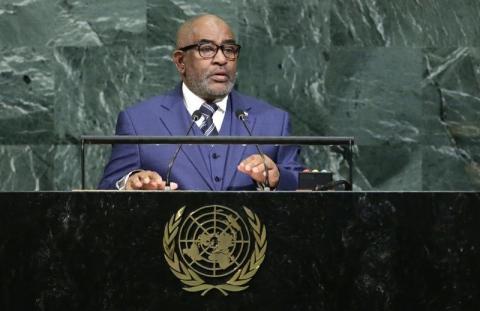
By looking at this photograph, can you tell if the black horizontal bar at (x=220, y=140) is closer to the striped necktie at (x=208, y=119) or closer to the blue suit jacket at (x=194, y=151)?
the blue suit jacket at (x=194, y=151)

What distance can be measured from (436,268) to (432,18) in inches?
136

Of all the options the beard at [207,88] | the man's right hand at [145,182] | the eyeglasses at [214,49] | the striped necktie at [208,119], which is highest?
the eyeglasses at [214,49]

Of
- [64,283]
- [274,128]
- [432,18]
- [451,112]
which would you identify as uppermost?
[432,18]

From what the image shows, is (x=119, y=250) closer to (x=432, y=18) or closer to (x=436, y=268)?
(x=436, y=268)

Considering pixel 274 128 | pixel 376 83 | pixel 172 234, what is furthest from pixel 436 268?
pixel 376 83

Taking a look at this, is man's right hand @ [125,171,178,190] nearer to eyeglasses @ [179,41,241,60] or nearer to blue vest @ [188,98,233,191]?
blue vest @ [188,98,233,191]

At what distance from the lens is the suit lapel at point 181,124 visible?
548cm

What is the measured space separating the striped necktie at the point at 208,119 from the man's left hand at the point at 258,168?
2.32 ft

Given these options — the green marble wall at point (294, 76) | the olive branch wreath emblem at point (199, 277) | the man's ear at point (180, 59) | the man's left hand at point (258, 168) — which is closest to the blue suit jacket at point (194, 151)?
the man's ear at point (180, 59)

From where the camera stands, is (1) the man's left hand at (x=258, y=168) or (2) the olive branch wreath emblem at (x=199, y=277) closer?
(2) the olive branch wreath emblem at (x=199, y=277)

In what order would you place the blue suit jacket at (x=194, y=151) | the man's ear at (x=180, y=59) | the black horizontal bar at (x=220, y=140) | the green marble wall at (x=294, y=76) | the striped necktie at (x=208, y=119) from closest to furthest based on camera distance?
the black horizontal bar at (x=220, y=140) < the blue suit jacket at (x=194, y=151) < the striped necktie at (x=208, y=119) < the man's ear at (x=180, y=59) < the green marble wall at (x=294, y=76)

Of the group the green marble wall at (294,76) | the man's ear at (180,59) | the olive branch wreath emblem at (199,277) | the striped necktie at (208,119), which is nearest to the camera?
the olive branch wreath emblem at (199,277)

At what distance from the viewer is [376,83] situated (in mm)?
7363

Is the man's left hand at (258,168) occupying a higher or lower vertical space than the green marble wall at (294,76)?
lower
